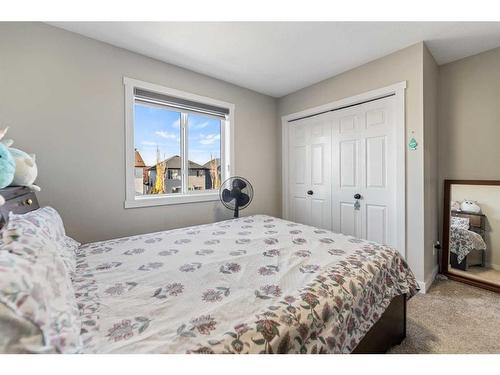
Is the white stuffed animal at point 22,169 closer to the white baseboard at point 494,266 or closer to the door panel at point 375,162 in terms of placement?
the door panel at point 375,162

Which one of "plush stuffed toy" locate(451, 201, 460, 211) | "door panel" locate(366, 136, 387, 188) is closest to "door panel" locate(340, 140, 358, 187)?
"door panel" locate(366, 136, 387, 188)

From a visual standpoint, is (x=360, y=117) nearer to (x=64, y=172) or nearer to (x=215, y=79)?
(x=215, y=79)

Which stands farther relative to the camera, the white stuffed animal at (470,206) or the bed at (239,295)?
the white stuffed animal at (470,206)

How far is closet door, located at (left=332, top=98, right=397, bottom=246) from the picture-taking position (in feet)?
7.64

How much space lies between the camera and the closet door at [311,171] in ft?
9.54

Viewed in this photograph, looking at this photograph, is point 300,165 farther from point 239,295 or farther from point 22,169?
point 22,169

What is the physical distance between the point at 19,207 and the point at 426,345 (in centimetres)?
253

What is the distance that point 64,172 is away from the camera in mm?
1831

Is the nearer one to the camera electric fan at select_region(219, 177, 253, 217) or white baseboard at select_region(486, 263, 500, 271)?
white baseboard at select_region(486, 263, 500, 271)

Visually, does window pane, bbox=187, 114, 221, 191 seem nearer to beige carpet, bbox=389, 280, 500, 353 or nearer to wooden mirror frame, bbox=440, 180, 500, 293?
beige carpet, bbox=389, 280, 500, 353

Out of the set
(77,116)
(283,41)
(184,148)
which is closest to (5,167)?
(77,116)

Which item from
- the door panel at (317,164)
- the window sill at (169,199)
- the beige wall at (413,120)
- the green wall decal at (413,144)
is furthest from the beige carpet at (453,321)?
the window sill at (169,199)

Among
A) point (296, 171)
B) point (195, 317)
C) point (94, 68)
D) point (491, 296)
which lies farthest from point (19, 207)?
point (491, 296)
